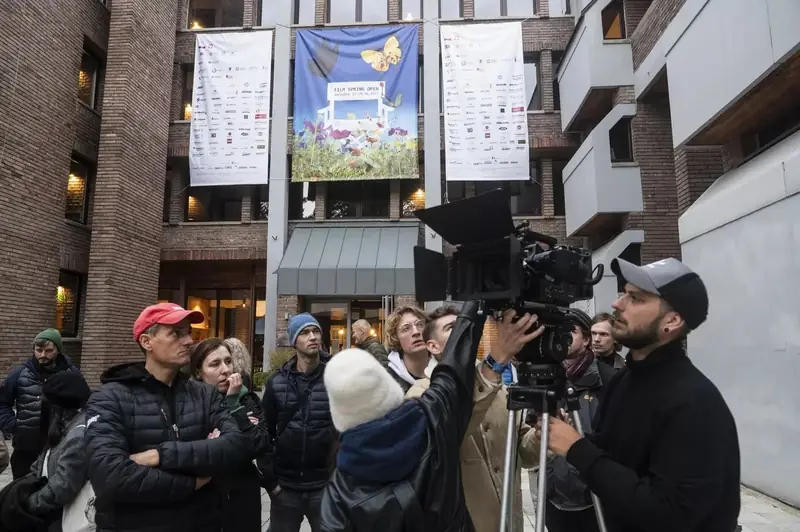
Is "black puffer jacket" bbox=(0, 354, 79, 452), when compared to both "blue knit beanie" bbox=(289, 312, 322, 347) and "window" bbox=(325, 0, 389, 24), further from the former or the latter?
"window" bbox=(325, 0, 389, 24)

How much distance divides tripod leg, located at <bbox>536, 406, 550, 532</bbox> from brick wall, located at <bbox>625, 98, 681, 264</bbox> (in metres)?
10.6

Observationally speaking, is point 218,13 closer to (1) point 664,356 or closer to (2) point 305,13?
(2) point 305,13

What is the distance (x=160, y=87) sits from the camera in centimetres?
1482

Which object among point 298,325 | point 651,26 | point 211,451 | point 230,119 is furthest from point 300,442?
point 230,119

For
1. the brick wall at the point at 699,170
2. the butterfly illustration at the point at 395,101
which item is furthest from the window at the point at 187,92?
the brick wall at the point at 699,170

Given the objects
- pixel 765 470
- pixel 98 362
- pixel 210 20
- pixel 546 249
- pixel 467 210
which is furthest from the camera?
pixel 210 20

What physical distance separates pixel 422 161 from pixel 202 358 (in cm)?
1258

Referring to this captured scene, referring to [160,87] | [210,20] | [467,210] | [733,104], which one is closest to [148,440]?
[467,210]

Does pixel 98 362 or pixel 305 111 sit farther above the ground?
pixel 305 111

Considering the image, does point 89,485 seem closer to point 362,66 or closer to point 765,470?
point 765,470

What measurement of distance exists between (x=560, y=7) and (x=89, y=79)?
45.4 feet

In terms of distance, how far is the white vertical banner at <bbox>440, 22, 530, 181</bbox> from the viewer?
1427cm

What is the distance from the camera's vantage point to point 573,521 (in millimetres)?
3154

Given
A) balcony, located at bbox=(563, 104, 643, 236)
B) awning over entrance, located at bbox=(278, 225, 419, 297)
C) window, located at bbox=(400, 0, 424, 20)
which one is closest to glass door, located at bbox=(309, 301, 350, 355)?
awning over entrance, located at bbox=(278, 225, 419, 297)
